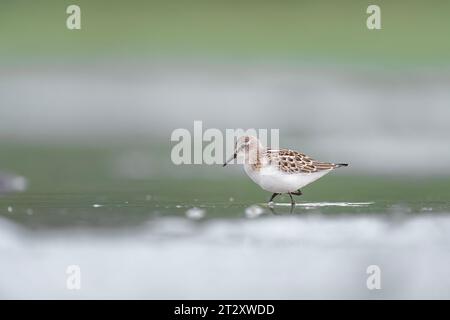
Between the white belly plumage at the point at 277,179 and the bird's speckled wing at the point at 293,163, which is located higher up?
the bird's speckled wing at the point at 293,163

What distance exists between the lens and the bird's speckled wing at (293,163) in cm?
612

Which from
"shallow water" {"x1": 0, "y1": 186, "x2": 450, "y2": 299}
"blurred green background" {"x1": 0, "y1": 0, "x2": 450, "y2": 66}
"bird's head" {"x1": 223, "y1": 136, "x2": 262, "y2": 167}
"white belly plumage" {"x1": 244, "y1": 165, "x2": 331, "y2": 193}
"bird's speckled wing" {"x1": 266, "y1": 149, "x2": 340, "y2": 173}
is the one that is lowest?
"shallow water" {"x1": 0, "y1": 186, "x2": 450, "y2": 299}

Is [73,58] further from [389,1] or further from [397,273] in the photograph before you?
[397,273]

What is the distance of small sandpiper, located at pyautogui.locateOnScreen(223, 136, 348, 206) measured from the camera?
20.0 ft

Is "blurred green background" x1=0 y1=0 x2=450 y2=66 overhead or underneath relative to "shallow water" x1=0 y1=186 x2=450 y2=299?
overhead

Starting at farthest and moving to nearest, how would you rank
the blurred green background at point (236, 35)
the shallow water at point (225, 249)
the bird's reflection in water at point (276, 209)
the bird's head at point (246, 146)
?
the blurred green background at point (236, 35) → the bird's head at point (246, 146) → the bird's reflection in water at point (276, 209) → the shallow water at point (225, 249)

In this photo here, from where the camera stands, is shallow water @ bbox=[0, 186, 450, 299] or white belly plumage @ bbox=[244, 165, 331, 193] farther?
white belly plumage @ bbox=[244, 165, 331, 193]

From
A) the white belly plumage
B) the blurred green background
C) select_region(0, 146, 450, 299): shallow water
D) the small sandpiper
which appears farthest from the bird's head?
the blurred green background

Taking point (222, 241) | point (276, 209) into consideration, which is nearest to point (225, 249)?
point (222, 241)

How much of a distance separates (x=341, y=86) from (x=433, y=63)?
1.10m

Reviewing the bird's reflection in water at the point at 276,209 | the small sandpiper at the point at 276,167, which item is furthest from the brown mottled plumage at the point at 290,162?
the bird's reflection in water at the point at 276,209

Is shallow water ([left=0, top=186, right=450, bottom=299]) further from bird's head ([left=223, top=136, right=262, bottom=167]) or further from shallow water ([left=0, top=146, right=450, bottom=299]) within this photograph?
bird's head ([left=223, top=136, right=262, bottom=167])

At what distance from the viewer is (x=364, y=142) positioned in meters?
8.79

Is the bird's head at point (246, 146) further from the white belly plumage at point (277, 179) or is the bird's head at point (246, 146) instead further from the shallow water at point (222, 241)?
the shallow water at point (222, 241)
